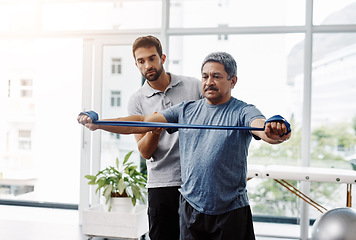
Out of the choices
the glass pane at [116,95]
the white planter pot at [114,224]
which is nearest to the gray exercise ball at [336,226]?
the white planter pot at [114,224]

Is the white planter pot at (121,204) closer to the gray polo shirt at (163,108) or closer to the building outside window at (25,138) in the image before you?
the gray polo shirt at (163,108)

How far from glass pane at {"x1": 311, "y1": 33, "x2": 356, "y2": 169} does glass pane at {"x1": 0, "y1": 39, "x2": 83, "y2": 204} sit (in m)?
2.99

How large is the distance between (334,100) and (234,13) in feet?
4.70

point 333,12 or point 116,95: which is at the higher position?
point 333,12

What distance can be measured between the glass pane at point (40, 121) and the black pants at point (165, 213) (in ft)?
12.0

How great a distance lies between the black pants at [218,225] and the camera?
5.63ft

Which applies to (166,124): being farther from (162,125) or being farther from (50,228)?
(50,228)

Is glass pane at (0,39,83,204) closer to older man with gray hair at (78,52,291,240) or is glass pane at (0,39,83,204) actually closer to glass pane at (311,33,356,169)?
glass pane at (311,33,356,169)

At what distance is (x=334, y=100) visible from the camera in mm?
4480

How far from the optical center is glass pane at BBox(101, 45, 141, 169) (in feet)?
16.2

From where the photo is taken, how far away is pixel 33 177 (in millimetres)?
5961

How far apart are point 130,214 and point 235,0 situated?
257 centimetres

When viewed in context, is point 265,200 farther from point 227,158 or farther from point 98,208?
point 227,158

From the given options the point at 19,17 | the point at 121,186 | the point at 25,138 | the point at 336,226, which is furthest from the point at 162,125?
the point at 25,138
